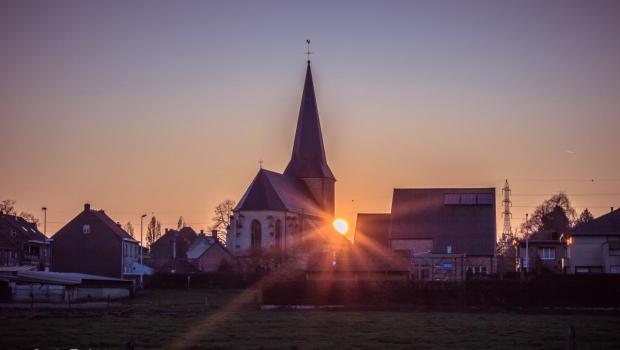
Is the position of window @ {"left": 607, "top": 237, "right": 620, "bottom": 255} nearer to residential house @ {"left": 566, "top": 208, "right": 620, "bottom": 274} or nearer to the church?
A: residential house @ {"left": 566, "top": 208, "right": 620, "bottom": 274}

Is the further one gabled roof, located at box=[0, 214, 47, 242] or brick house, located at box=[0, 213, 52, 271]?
gabled roof, located at box=[0, 214, 47, 242]

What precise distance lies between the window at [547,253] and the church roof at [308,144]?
41475mm

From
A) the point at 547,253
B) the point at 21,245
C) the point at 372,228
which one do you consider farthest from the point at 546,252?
the point at 21,245

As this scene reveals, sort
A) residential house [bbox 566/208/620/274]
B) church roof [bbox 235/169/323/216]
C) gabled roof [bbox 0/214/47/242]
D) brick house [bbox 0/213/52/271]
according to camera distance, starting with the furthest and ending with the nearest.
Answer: church roof [bbox 235/169/323/216] < gabled roof [bbox 0/214/47/242] < brick house [bbox 0/213/52/271] < residential house [bbox 566/208/620/274]

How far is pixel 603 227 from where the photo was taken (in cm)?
7481

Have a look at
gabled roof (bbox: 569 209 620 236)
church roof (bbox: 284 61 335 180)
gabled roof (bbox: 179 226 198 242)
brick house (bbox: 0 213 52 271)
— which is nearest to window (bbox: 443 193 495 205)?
gabled roof (bbox: 569 209 620 236)

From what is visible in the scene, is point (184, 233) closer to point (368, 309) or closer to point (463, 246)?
point (463, 246)

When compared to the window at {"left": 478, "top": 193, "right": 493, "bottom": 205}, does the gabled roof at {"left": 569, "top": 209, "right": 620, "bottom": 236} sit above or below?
below

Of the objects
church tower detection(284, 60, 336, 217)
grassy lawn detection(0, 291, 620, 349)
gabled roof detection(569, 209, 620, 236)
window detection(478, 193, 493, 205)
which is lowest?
grassy lawn detection(0, 291, 620, 349)

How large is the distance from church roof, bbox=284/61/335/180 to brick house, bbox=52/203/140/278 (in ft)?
112

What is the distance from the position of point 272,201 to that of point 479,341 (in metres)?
78.5

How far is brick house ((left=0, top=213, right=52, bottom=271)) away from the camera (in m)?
89.5

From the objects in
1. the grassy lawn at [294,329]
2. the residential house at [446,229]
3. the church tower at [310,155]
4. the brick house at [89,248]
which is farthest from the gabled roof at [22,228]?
the grassy lawn at [294,329]

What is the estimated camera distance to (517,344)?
97.9 ft
